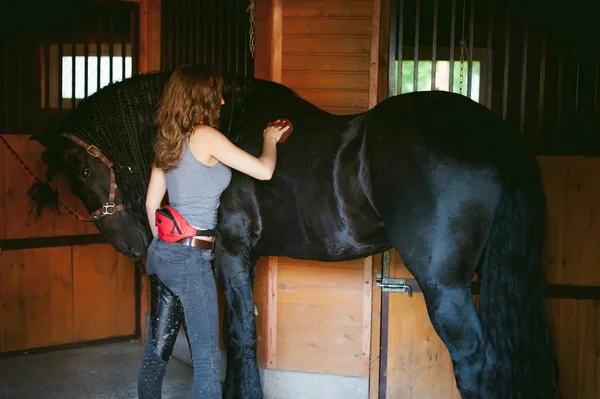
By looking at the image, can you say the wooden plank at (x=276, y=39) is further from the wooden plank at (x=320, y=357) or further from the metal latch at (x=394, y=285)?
the wooden plank at (x=320, y=357)

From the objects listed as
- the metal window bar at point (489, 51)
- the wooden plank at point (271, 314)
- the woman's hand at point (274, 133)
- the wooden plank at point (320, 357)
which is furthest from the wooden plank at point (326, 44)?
the wooden plank at point (320, 357)

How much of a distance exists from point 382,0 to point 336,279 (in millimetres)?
1473

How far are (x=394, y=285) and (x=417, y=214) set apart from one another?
89 centimetres

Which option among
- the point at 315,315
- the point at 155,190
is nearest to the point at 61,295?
the point at 315,315

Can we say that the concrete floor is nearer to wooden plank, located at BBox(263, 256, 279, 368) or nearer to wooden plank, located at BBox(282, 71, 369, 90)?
wooden plank, located at BBox(263, 256, 279, 368)

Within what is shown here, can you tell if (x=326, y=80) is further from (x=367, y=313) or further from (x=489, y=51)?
(x=367, y=313)

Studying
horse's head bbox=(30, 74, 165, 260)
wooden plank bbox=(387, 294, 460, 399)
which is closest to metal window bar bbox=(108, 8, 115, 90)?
horse's head bbox=(30, 74, 165, 260)

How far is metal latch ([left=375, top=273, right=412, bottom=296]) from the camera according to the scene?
3354 mm

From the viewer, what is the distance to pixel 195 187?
2.58 meters

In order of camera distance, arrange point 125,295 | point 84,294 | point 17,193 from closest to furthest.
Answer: point 17,193 < point 84,294 < point 125,295

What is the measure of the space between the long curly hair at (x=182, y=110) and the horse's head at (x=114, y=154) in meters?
0.65

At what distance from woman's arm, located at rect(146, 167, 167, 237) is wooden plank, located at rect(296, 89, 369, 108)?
1093 millimetres

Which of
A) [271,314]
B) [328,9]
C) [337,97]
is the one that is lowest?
[271,314]

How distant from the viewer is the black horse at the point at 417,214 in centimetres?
251
